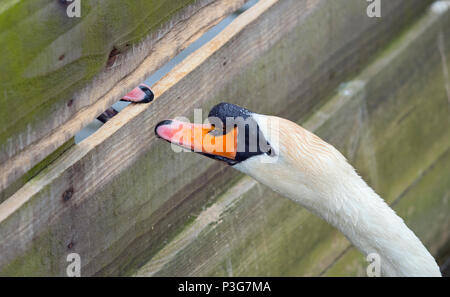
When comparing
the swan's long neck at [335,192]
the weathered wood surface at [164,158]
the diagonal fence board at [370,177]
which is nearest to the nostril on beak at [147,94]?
the weathered wood surface at [164,158]

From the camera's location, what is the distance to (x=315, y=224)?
188 inches

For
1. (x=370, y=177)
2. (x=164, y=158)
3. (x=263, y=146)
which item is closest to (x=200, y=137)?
(x=263, y=146)

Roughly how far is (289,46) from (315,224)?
3.81 feet

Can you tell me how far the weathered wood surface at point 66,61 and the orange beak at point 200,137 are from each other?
0.81ft

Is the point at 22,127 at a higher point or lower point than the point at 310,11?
higher

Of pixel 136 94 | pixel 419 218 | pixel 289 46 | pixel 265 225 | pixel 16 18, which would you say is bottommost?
pixel 419 218

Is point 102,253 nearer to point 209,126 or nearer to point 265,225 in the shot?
point 209,126

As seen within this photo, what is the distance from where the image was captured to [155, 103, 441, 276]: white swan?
3252 millimetres

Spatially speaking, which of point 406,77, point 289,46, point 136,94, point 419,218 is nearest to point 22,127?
point 136,94

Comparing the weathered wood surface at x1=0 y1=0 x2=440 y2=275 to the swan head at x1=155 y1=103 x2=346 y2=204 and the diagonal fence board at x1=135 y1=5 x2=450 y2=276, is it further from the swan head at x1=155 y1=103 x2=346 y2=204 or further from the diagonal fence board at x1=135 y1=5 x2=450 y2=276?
the swan head at x1=155 y1=103 x2=346 y2=204

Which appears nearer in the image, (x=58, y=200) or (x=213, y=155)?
(x=58, y=200)

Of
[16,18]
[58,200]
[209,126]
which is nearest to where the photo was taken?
[16,18]

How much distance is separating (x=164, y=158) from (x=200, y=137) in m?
0.42

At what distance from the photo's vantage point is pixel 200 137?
3234 millimetres
